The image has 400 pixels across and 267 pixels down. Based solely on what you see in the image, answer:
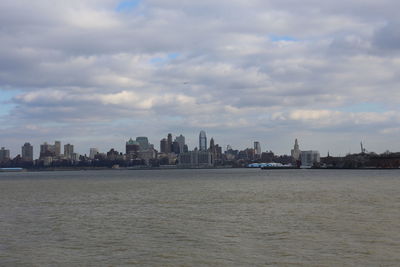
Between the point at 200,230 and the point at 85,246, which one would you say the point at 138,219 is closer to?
the point at 200,230

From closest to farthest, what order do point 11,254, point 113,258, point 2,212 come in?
point 113,258 → point 11,254 → point 2,212

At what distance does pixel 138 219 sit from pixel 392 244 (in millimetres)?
23588

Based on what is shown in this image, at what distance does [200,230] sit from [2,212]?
29340 millimetres

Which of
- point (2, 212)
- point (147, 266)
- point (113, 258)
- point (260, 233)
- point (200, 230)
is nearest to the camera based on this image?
point (147, 266)

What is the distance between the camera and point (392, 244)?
31.1m

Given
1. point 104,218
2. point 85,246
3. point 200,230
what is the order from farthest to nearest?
point 104,218 < point 200,230 < point 85,246

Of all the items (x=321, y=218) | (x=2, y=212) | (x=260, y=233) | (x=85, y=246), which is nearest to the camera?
(x=85, y=246)

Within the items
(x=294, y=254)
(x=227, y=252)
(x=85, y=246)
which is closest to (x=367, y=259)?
(x=294, y=254)

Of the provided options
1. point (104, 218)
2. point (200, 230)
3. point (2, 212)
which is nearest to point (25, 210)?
point (2, 212)

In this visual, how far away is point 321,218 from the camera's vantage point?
4534cm

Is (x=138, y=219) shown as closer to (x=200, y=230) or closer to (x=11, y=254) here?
(x=200, y=230)

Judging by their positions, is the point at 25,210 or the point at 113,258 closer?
the point at 113,258

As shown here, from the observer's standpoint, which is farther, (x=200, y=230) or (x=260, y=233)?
(x=200, y=230)

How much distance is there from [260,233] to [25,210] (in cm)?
3401
